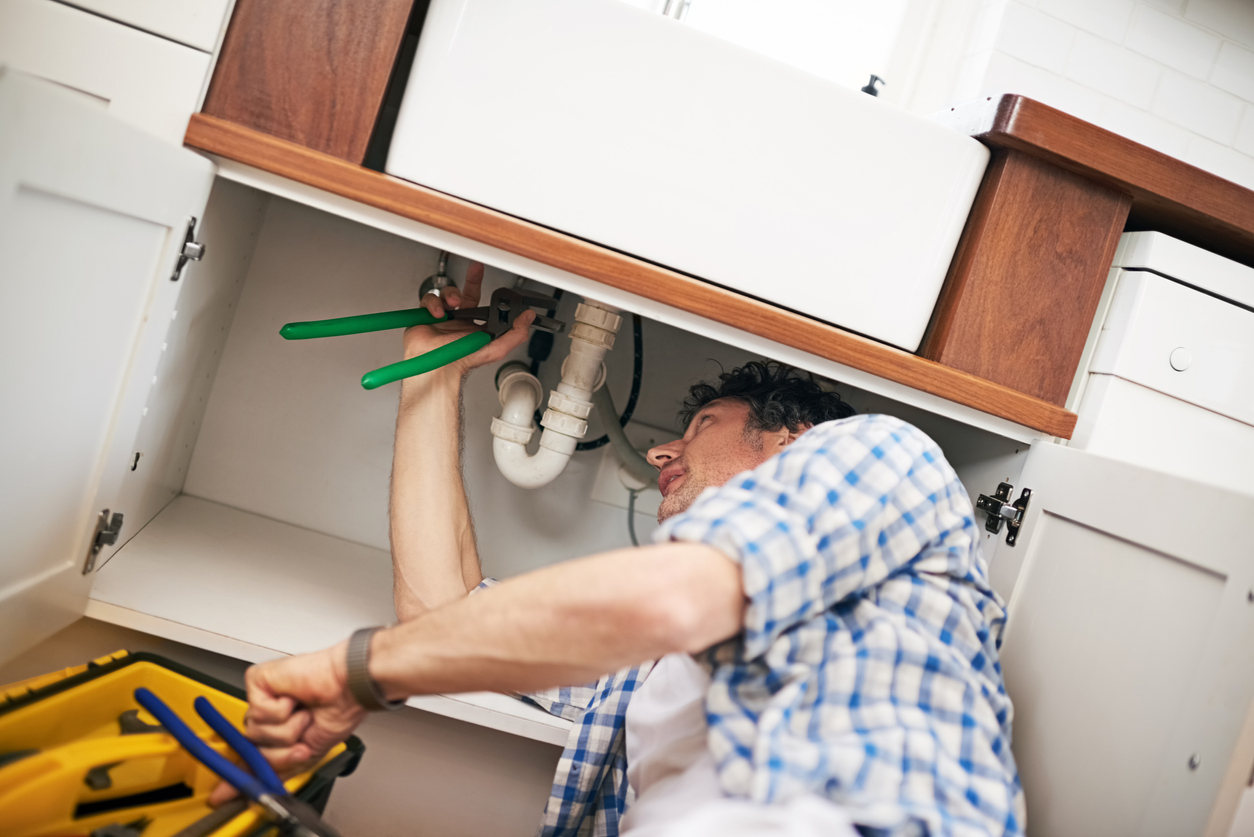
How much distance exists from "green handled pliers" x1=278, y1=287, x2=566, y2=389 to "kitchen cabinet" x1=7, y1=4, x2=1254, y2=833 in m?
0.15

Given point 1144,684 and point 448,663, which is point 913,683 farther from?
point 448,663

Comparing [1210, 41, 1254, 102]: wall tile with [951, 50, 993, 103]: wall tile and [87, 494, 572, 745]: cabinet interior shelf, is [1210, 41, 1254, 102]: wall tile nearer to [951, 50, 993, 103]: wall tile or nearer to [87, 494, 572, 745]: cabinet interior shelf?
[951, 50, 993, 103]: wall tile

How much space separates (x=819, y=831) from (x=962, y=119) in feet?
2.71

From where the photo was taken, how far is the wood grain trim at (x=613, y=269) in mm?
853

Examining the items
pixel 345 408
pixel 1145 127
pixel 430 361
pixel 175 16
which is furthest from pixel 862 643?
pixel 1145 127

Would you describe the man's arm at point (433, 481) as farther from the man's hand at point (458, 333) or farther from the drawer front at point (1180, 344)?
the drawer front at point (1180, 344)

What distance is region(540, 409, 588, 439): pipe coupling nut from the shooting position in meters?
1.18

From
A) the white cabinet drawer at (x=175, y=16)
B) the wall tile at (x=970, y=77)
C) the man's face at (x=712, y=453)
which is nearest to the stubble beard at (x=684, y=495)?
the man's face at (x=712, y=453)

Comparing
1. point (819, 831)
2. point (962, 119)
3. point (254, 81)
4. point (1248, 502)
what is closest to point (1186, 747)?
point (1248, 502)

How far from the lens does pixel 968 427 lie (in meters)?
1.20

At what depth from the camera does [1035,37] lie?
4.75 ft

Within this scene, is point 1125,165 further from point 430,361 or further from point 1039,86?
point 430,361

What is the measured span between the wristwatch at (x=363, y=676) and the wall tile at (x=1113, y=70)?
1465 millimetres

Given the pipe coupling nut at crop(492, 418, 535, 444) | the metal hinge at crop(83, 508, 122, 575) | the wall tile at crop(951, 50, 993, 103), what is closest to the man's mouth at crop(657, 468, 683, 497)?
the pipe coupling nut at crop(492, 418, 535, 444)
